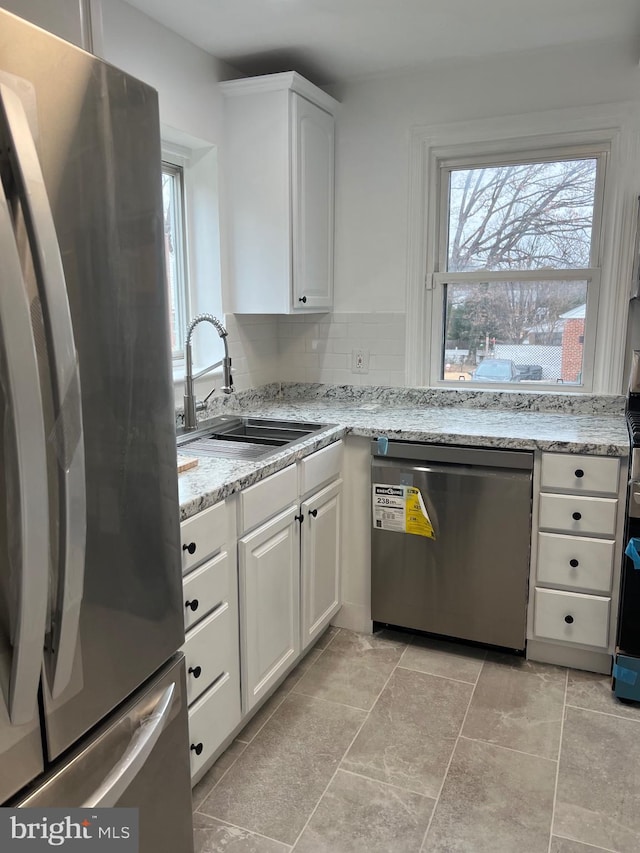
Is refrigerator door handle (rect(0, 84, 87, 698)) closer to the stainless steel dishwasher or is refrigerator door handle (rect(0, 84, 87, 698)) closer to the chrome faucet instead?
the chrome faucet

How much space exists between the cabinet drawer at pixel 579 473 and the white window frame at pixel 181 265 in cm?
161

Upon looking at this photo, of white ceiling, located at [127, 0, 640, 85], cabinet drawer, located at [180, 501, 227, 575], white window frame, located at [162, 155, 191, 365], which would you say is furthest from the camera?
white window frame, located at [162, 155, 191, 365]

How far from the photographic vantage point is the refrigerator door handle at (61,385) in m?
0.83

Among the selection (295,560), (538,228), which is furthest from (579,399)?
(295,560)

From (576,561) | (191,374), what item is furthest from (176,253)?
(576,561)

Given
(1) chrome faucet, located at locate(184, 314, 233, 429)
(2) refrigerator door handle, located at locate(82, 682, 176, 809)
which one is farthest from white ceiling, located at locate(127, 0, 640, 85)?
(2) refrigerator door handle, located at locate(82, 682, 176, 809)

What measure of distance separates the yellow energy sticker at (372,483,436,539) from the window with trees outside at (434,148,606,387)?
32.8 inches

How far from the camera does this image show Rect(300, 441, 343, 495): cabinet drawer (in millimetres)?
2346

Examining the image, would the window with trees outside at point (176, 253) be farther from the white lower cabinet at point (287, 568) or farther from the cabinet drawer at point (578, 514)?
the cabinet drawer at point (578, 514)

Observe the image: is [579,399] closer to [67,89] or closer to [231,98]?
[231,98]

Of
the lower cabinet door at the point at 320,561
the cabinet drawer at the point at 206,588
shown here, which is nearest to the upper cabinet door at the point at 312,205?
the lower cabinet door at the point at 320,561
